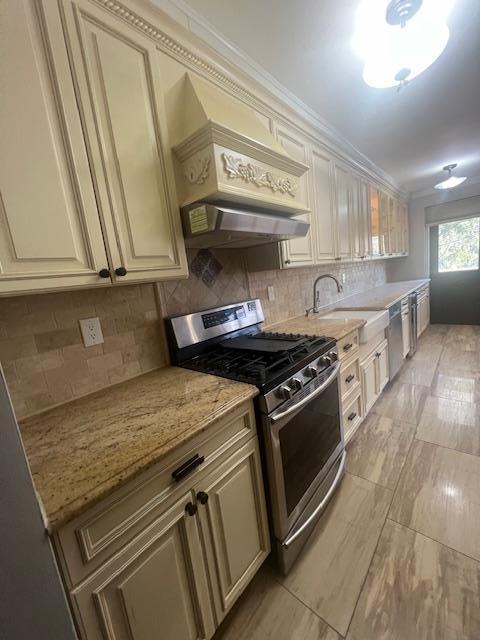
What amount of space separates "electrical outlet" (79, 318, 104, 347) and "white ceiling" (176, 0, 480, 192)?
148cm

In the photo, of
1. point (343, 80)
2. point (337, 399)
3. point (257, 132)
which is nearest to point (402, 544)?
point (337, 399)

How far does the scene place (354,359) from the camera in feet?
6.22

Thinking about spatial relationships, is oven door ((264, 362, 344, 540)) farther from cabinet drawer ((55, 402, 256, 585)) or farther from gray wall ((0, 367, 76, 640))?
gray wall ((0, 367, 76, 640))

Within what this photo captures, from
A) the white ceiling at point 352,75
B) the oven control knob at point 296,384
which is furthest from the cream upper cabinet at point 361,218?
the oven control knob at point 296,384

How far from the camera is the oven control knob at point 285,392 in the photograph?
1099 mm

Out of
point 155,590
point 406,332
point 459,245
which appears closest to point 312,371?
point 155,590

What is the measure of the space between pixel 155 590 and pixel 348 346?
1567 mm

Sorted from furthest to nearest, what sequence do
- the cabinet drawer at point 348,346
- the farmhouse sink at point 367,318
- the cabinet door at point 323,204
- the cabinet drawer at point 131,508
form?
1. the cabinet door at point 323,204
2. the farmhouse sink at point 367,318
3. the cabinet drawer at point 348,346
4. the cabinet drawer at point 131,508

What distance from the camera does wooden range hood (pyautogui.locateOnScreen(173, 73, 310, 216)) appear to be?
1077mm

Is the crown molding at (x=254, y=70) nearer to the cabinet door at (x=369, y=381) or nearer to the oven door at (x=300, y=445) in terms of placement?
the oven door at (x=300, y=445)

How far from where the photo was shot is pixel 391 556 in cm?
122

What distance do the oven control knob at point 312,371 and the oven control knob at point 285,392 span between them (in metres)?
0.18

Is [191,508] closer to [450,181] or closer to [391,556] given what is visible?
[391,556]

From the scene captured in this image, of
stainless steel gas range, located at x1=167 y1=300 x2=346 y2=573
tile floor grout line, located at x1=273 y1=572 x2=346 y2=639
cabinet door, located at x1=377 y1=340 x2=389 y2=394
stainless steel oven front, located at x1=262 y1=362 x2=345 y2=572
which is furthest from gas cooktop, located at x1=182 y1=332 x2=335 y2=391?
cabinet door, located at x1=377 y1=340 x2=389 y2=394
